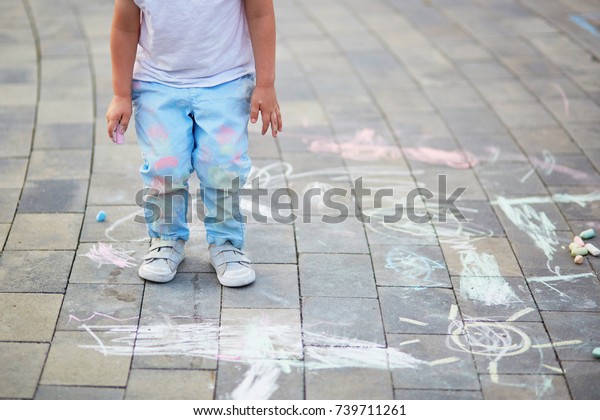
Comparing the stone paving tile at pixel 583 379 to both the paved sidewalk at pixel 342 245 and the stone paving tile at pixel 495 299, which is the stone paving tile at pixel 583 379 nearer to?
the paved sidewalk at pixel 342 245

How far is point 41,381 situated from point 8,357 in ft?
0.67

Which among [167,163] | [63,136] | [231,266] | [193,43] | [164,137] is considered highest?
[193,43]

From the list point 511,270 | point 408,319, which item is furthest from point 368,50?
point 408,319

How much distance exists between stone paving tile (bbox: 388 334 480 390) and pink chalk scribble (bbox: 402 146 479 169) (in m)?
1.71

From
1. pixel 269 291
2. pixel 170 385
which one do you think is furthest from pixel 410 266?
pixel 170 385

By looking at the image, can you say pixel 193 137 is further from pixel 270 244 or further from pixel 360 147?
pixel 360 147

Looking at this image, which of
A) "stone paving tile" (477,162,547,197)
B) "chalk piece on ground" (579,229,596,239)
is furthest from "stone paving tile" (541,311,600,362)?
"stone paving tile" (477,162,547,197)

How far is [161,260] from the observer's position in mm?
3391

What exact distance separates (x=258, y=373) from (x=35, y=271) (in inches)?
47.4

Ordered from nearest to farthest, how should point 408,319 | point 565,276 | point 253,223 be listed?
point 408,319, point 565,276, point 253,223

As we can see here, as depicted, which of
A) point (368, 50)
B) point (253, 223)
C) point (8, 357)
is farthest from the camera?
point (368, 50)

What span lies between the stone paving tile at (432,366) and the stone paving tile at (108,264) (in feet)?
3.92

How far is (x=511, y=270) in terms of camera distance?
140 inches
